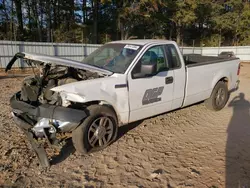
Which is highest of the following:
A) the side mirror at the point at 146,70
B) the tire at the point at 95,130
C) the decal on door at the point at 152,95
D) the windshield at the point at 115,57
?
the windshield at the point at 115,57

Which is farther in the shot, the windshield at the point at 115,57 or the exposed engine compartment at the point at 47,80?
the windshield at the point at 115,57

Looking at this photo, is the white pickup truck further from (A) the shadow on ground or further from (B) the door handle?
(A) the shadow on ground

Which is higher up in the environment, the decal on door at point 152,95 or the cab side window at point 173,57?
the cab side window at point 173,57

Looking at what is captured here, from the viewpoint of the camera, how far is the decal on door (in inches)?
160

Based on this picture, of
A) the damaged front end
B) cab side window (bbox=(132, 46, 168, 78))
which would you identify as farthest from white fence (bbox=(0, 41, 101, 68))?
cab side window (bbox=(132, 46, 168, 78))

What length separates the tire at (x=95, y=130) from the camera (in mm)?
3350

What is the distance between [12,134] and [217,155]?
3716 millimetres

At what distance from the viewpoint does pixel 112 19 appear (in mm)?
27062

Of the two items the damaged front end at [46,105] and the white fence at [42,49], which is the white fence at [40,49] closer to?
the white fence at [42,49]

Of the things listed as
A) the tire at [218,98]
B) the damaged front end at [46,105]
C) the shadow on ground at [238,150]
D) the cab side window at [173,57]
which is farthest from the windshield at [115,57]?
the tire at [218,98]

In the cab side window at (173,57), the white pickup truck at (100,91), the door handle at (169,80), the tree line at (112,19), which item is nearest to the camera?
the white pickup truck at (100,91)

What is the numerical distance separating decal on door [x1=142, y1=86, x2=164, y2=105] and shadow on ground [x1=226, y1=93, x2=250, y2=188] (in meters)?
1.52

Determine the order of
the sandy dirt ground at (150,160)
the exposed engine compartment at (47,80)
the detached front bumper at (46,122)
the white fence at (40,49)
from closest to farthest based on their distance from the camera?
the sandy dirt ground at (150,160) < the detached front bumper at (46,122) < the exposed engine compartment at (47,80) < the white fence at (40,49)

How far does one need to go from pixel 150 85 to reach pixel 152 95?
22 cm
